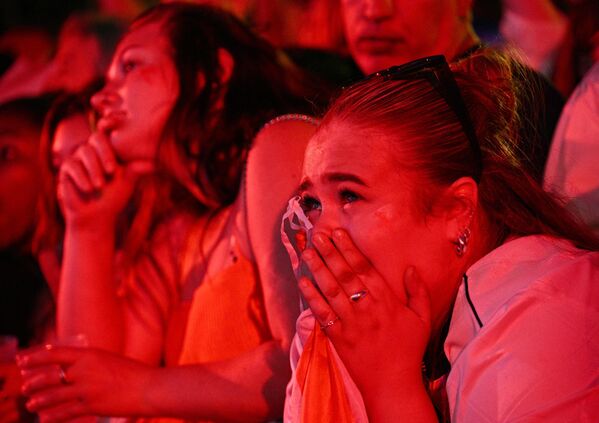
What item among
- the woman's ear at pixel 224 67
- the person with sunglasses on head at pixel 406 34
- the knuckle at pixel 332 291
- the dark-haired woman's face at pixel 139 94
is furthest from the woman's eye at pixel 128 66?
the knuckle at pixel 332 291

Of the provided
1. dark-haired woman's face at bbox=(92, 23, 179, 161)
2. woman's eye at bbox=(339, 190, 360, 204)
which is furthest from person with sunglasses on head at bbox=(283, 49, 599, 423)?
dark-haired woman's face at bbox=(92, 23, 179, 161)

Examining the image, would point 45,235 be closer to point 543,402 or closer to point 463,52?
point 463,52

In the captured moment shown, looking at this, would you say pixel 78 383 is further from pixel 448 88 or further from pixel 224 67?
pixel 448 88

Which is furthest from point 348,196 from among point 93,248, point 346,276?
point 93,248

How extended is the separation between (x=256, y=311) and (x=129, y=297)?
619 mm

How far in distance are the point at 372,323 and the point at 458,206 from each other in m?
0.27

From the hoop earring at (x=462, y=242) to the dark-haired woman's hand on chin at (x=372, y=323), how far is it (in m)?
0.11

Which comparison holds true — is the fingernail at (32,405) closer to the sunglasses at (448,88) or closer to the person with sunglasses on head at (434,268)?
the person with sunglasses on head at (434,268)

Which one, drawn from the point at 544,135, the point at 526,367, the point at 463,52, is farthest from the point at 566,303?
the point at 463,52

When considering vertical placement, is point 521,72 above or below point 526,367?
above

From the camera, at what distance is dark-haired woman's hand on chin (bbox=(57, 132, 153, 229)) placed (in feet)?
7.75

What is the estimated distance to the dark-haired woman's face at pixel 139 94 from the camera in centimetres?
223

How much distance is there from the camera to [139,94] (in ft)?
7.32

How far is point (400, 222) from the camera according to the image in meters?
1.43
